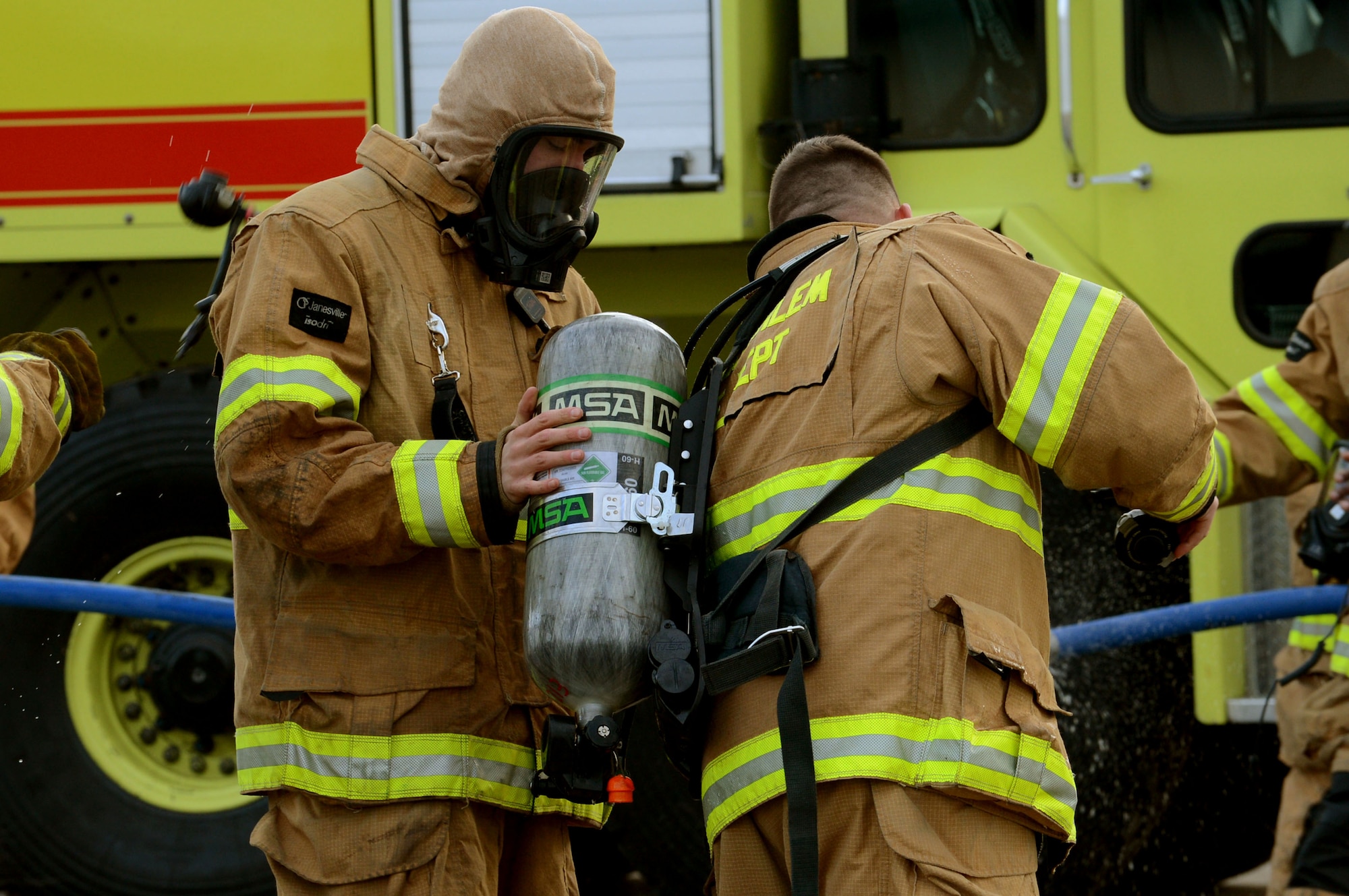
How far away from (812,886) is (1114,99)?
2593 mm

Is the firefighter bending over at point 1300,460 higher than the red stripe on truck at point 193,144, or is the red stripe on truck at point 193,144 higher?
the red stripe on truck at point 193,144

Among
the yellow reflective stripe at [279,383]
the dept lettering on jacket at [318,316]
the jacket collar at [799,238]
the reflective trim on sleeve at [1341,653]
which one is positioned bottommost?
the reflective trim on sleeve at [1341,653]

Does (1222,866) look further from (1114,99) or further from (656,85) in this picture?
(656,85)

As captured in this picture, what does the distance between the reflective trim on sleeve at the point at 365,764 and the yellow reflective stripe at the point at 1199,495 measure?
1.12 m

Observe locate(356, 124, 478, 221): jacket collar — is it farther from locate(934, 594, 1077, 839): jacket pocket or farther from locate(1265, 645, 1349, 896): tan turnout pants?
locate(1265, 645, 1349, 896): tan turnout pants

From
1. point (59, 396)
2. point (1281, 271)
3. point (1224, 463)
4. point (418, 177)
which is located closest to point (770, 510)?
point (418, 177)

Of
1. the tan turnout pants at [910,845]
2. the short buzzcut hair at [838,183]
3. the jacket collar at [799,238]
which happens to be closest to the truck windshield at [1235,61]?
the short buzzcut hair at [838,183]

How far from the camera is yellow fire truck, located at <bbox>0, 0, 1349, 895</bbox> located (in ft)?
12.3

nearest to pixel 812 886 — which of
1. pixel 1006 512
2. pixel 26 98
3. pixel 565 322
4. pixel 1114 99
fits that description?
pixel 1006 512

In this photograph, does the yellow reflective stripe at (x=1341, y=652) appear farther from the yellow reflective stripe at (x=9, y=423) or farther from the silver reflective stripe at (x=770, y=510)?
the yellow reflective stripe at (x=9, y=423)

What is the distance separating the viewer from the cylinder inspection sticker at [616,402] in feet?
7.20

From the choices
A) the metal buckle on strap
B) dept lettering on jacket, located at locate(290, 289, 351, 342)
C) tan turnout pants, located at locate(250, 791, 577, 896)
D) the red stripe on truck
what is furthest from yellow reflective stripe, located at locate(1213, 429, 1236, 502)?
the red stripe on truck

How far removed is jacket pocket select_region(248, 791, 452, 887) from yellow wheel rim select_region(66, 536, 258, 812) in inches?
66.5

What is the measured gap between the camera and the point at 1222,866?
3.98 m
